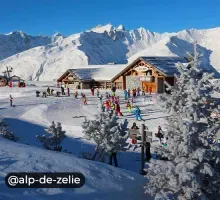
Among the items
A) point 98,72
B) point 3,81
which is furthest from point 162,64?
point 3,81

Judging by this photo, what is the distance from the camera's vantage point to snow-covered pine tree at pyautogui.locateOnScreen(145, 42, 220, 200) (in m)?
9.20

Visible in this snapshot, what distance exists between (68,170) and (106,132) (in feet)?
19.7

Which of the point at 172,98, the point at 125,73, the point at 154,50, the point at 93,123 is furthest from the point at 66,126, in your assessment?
the point at 154,50

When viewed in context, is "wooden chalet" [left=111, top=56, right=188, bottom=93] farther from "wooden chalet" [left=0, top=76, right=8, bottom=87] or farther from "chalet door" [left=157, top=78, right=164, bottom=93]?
"wooden chalet" [left=0, top=76, right=8, bottom=87]

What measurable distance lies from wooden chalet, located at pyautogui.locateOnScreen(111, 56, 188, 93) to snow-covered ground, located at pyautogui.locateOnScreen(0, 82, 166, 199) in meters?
5.94

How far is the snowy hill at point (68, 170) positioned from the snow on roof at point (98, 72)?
37737 mm

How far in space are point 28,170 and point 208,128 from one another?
527 centimetres

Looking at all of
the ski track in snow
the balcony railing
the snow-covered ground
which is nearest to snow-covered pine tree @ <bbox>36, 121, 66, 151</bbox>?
the snow-covered ground

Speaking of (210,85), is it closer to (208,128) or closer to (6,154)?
(208,128)

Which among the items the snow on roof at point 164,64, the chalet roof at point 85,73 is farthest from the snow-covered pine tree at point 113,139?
the chalet roof at point 85,73

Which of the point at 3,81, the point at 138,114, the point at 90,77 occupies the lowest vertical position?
the point at 138,114

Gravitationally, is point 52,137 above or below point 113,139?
below

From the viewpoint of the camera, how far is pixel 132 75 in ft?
151

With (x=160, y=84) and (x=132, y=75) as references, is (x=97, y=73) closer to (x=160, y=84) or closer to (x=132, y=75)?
(x=132, y=75)
